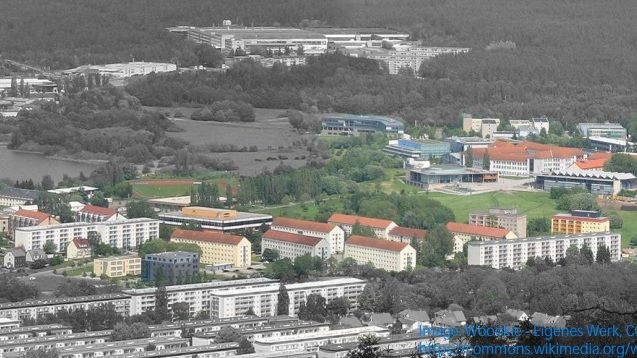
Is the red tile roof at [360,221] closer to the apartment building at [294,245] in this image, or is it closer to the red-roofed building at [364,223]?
Result: the red-roofed building at [364,223]

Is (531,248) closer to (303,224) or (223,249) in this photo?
(303,224)

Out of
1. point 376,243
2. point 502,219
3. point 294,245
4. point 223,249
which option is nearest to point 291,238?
point 294,245

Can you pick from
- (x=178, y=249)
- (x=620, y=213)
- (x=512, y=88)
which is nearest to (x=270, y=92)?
(x=512, y=88)

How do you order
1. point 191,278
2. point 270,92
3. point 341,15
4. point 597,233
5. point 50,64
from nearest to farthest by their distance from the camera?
point 191,278, point 597,233, point 270,92, point 50,64, point 341,15

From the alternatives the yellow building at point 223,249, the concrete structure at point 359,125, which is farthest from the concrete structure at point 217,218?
the concrete structure at point 359,125

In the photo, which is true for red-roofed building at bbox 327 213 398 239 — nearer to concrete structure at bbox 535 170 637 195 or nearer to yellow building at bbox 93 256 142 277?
yellow building at bbox 93 256 142 277

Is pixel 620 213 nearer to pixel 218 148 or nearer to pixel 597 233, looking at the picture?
pixel 597 233
